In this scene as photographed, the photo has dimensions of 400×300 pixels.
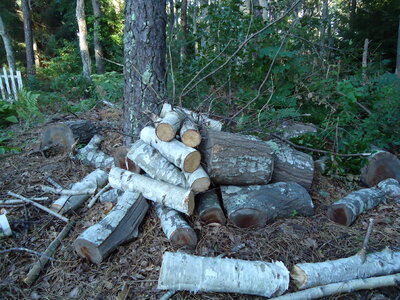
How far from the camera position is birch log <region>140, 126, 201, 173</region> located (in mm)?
2537

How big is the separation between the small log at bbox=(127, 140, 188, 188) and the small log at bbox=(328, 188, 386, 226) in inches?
62.3

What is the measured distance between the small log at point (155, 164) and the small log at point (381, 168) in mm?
2475

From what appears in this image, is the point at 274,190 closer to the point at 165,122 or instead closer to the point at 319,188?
the point at 319,188

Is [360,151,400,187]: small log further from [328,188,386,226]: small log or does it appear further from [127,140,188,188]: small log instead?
[127,140,188,188]: small log

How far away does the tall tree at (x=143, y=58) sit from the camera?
3537 millimetres

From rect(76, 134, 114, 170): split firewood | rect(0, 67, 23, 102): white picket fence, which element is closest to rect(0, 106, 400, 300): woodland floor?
rect(76, 134, 114, 170): split firewood

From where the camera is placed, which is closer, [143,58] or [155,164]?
[155,164]

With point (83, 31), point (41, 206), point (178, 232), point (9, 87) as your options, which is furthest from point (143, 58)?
point (83, 31)

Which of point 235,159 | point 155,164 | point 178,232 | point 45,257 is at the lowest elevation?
point 45,257

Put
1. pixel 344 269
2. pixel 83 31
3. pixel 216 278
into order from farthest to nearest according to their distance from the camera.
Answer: pixel 83 31 → pixel 344 269 → pixel 216 278

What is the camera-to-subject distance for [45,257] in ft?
7.77

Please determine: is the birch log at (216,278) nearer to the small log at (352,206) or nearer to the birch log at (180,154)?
the birch log at (180,154)

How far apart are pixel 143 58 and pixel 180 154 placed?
1758 mm

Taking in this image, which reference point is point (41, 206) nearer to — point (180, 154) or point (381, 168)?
point (180, 154)
